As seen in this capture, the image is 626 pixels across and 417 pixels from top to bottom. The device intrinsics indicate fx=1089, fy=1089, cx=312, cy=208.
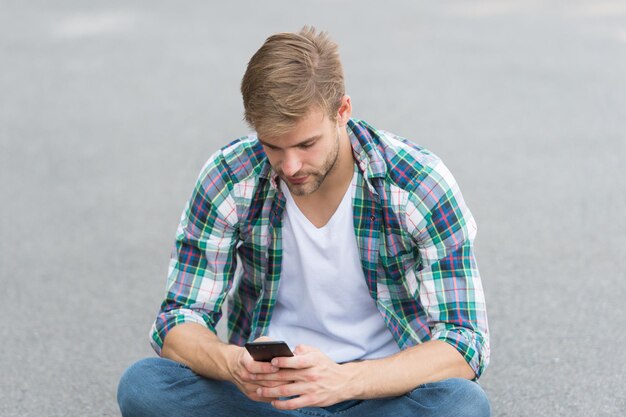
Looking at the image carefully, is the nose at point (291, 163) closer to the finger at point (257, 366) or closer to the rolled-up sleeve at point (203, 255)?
the rolled-up sleeve at point (203, 255)

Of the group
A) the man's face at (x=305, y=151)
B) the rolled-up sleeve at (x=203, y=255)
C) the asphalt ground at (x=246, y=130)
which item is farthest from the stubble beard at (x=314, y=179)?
the asphalt ground at (x=246, y=130)

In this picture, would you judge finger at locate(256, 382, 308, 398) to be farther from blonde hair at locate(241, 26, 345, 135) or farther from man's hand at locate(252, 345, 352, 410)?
blonde hair at locate(241, 26, 345, 135)

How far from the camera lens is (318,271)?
10.2ft

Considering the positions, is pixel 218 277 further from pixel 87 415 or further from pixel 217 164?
pixel 87 415

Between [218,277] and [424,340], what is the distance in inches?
24.5

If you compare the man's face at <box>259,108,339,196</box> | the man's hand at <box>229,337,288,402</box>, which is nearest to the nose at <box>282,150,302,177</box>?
the man's face at <box>259,108,339,196</box>

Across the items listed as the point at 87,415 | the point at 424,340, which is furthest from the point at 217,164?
the point at 87,415

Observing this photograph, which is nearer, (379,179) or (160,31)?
(379,179)

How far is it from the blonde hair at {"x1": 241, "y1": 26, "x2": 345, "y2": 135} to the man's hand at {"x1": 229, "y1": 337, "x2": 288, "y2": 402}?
586 mm

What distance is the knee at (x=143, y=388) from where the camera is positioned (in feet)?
9.85

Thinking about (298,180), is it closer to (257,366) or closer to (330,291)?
(330,291)

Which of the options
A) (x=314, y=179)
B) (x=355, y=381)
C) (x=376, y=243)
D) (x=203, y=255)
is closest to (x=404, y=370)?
(x=355, y=381)

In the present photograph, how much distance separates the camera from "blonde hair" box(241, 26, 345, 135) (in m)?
2.82

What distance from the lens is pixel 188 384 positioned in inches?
120
